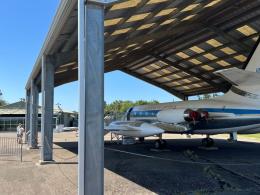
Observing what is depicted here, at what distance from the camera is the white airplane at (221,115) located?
56.9 ft

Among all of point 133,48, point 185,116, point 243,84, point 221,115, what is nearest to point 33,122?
point 133,48

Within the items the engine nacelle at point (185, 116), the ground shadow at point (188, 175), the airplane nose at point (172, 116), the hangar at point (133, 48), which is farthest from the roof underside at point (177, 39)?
the ground shadow at point (188, 175)

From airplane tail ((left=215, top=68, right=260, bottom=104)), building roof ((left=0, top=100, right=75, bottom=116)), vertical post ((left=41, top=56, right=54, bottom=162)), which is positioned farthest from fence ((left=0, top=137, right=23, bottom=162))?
building roof ((left=0, top=100, right=75, bottom=116))

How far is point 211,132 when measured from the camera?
2147 centimetres

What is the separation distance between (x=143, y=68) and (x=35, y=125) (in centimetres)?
1553

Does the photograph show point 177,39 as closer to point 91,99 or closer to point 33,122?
point 33,122

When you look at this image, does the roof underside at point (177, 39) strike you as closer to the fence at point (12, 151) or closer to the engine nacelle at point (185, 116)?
the engine nacelle at point (185, 116)

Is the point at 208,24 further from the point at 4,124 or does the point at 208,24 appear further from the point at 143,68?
the point at 4,124

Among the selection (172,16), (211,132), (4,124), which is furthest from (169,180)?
(4,124)

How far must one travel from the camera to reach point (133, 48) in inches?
899

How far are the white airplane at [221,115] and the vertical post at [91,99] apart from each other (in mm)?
9627

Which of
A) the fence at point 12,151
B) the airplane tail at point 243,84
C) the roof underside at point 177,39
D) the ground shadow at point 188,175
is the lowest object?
the ground shadow at point 188,175

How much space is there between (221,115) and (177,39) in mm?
7550

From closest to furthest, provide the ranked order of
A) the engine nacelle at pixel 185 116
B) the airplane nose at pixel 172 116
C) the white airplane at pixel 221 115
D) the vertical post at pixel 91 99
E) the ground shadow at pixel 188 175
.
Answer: the vertical post at pixel 91 99
the ground shadow at pixel 188 175
the white airplane at pixel 221 115
the engine nacelle at pixel 185 116
the airplane nose at pixel 172 116
